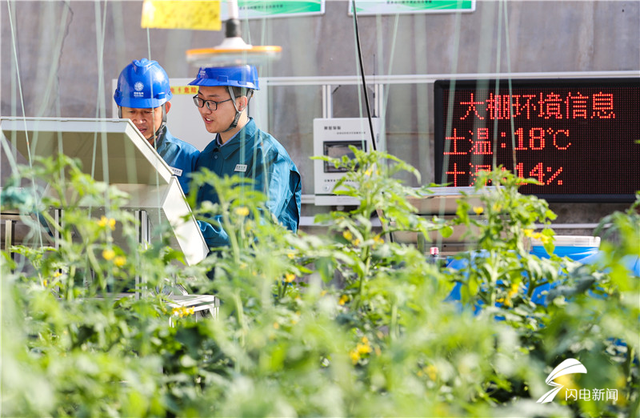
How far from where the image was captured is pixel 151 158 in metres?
1.07

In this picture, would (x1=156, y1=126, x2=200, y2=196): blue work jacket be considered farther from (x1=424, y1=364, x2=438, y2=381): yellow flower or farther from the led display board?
(x1=424, y1=364, x2=438, y2=381): yellow flower

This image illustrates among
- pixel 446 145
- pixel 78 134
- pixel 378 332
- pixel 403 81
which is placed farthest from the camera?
pixel 403 81

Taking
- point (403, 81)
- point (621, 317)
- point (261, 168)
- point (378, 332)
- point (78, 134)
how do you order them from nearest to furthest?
point (621, 317) → point (378, 332) → point (78, 134) → point (261, 168) → point (403, 81)

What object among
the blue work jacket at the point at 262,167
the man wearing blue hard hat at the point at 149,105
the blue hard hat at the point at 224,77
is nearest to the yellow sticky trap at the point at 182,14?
the blue work jacket at the point at 262,167

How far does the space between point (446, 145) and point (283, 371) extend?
2836mm

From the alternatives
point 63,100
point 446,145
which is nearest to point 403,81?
point 446,145

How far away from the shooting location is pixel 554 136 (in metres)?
3.36

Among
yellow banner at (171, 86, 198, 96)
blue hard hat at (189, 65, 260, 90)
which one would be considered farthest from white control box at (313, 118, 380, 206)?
blue hard hat at (189, 65, 260, 90)

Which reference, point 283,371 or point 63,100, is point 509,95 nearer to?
point 63,100

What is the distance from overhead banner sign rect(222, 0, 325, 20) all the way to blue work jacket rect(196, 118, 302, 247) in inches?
79.8

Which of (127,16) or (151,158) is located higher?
(127,16)

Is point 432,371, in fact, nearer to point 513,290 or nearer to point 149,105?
point 513,290

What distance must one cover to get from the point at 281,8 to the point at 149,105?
2.03 metres

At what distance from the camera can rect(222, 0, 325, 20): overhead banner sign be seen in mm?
3990
